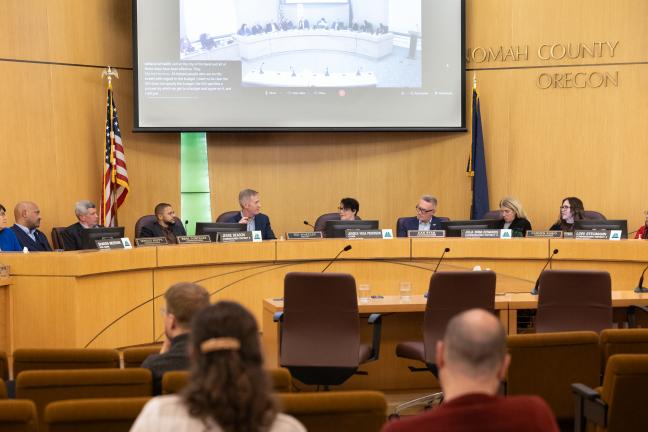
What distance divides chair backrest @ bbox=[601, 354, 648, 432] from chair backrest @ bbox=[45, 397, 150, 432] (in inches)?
69.6

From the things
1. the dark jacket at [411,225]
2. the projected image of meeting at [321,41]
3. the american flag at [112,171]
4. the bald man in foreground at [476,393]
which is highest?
the projected image of meeting at [321,41]

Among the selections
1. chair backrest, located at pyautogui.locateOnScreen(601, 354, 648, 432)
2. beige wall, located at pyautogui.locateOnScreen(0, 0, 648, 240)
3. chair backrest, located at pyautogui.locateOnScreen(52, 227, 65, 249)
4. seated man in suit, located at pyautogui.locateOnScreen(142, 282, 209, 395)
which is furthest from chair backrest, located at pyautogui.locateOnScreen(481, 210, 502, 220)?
seated man in suit, located at pyautogui.locateOnScreen(142, 282, 209, 395)

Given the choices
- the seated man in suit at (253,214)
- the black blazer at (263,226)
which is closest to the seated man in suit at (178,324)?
the seated man in suit at (253,214)

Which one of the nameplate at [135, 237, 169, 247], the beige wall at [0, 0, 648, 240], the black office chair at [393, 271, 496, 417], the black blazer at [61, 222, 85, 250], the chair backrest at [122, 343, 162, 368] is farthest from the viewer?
the beige wall at [0, 0, 648, 240]

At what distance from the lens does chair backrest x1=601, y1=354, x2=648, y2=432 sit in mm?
3389

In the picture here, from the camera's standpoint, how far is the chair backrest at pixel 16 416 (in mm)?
2582

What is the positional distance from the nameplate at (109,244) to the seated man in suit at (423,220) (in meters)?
2.93

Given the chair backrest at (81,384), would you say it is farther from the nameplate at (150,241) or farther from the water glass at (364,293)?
the nameplate at (150,241)

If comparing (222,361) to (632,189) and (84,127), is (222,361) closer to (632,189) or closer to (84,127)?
(84,127)

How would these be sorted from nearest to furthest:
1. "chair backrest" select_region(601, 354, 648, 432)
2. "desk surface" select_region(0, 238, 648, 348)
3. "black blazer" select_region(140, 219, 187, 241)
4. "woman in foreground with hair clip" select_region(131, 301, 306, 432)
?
"woman in foreground with hair clip" select_region(131, 301, 306, 432) → "chair backrest" select_region(601, 354, 648, 432) → "desk surface" select_region(0, 238, 648, 348) → "black blazer" select_region(140, 219, 187, 241)

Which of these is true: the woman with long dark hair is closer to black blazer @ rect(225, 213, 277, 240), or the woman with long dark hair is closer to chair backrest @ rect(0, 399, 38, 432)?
black blazer @ rect(225, 213, 277, 240)

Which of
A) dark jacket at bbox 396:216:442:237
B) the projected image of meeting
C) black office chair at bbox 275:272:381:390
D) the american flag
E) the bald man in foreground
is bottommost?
black office chair at bbox 275:272:381:390

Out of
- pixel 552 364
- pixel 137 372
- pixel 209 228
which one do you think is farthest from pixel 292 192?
pixel 137 372

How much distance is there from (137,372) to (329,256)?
4.47 m
